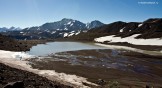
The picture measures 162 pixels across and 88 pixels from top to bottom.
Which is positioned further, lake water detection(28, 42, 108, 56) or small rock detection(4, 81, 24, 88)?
lake water detection(28, 42, 108, 56)

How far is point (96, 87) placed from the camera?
106 ft

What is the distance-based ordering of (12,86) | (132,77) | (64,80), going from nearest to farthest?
(12,86) → (64,80) → (132,77)

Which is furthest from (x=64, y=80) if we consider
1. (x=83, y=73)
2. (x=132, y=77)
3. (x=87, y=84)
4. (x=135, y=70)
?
(x=135, y=70)

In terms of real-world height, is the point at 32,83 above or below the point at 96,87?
above

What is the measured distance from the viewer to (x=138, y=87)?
33.0 meters

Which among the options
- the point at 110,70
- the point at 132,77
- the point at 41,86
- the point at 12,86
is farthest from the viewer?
the point at 110,70

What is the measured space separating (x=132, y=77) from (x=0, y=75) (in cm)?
2330

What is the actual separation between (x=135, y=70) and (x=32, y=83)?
26.9m

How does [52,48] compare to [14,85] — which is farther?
[52,48]

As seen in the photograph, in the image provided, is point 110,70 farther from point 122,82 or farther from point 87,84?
point 87,84

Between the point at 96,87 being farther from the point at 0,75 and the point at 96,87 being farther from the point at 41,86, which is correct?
the point at 0,75

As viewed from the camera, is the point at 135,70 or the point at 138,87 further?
the point at 135,70

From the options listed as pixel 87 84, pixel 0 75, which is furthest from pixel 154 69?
pixel 0 75

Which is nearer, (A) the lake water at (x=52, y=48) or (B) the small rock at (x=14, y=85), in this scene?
(B) the small rock at (x=14, y=85)
